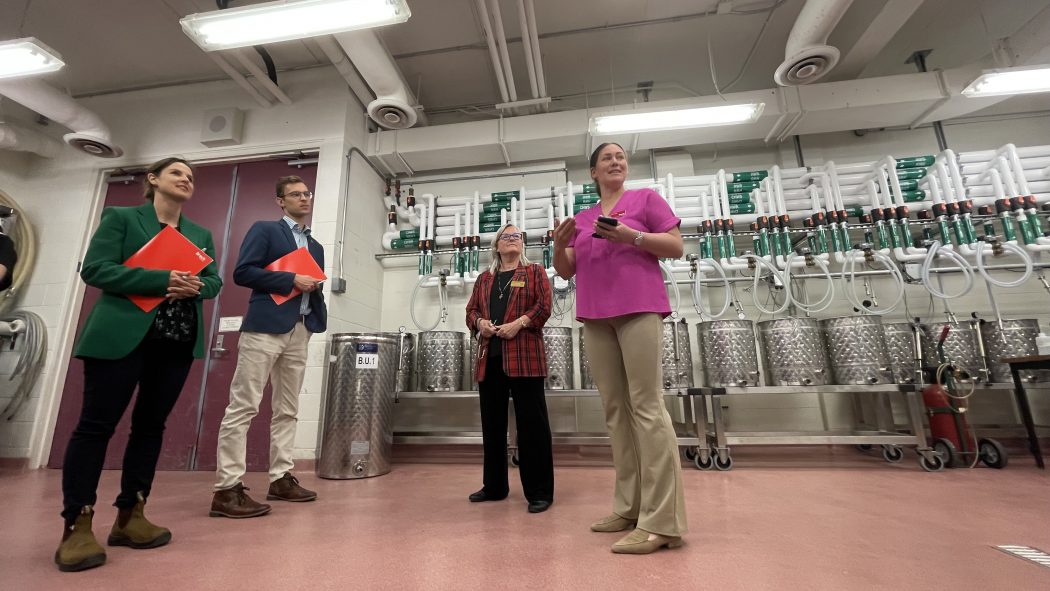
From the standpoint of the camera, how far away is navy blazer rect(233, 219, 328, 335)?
190 cm

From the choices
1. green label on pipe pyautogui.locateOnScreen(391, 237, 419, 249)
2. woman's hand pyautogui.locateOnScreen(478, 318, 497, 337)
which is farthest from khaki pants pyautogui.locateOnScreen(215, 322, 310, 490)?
green label on pipe pyautogui.locateOnScreen(391, 237, 419, 249)

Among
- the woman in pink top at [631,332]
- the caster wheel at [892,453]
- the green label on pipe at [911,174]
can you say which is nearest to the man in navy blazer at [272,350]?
the woman in pink top at [631,332]

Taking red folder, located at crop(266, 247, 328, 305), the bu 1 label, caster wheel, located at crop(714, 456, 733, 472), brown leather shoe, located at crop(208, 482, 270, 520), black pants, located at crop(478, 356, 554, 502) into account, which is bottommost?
caster wheel, located at crop(714, 456, 733, 472)

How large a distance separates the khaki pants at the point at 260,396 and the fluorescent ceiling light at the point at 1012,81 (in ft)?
15.4

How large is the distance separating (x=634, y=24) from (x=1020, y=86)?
108 inches

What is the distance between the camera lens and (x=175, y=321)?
143cm

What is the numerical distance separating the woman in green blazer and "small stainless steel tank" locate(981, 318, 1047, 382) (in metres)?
4.65

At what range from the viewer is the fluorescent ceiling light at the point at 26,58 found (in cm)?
255

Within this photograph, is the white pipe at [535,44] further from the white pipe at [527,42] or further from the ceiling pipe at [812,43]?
the ceiling pipe at [812,43]

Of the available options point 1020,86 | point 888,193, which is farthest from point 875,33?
point 888,193

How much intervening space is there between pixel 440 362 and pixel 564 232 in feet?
6.95

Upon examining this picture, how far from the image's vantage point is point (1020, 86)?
294 centimetres

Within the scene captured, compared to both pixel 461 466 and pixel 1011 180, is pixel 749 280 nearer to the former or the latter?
pixel 1011 180

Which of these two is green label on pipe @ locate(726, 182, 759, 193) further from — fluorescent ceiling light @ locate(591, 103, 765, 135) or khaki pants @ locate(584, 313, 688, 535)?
khaki pants @ locate(584, 313, 688, 535)
